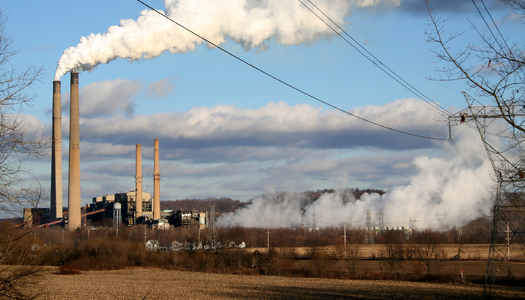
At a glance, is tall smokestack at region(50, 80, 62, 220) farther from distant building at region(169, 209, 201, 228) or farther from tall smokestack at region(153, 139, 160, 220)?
distant building at region(169, 209, 201, 228)

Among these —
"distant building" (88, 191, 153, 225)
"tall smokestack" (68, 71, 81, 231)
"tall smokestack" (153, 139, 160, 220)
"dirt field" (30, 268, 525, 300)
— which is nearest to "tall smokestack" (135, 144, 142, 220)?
"distant building" (88, 191, 153, 225)

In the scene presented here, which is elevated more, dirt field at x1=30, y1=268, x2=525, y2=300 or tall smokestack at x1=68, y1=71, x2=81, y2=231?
tall smokestack at x1=68, y1=71, x2=81, y2=231

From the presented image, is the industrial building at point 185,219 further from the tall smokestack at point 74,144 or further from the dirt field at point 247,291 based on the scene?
the dirt field at point 247,291

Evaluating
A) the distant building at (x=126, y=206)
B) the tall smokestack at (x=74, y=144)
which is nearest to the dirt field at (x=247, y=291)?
the tall smokestack at (x=74, y=144)

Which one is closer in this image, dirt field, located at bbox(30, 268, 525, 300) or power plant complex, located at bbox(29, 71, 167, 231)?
dirt field, located at bbox(30, 268, 525, 300)

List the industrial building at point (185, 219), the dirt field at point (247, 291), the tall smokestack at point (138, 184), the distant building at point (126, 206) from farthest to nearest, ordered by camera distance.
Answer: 1. the distant building at point (126, 206)
2. the industrial building at point (185, 219)
3. the tall smokestack at point (138, 184)
4. the dirt field at point (247, 291)

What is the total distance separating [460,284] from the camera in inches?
1346

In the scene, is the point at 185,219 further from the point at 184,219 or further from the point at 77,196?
the point at 77,196

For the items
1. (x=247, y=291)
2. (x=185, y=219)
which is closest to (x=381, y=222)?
(x=185, y=219)

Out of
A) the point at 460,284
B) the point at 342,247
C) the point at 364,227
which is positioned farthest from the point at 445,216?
the point at 460,284

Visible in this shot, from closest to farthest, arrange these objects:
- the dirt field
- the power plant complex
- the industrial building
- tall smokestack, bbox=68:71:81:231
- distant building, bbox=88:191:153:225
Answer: the dirt field
tall smokestack, bbox=68:71:81:231
the power plant complex
the industrial building
distant building, bbox=88:191:153:225

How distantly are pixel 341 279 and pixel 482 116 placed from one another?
97.9 ft

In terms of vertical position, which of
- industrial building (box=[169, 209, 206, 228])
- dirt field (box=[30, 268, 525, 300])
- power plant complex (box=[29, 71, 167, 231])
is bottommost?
dirt field (box=[30, 268, 525, 300])

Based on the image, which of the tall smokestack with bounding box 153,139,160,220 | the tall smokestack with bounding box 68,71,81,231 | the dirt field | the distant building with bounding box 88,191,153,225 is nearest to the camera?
the dirt field
